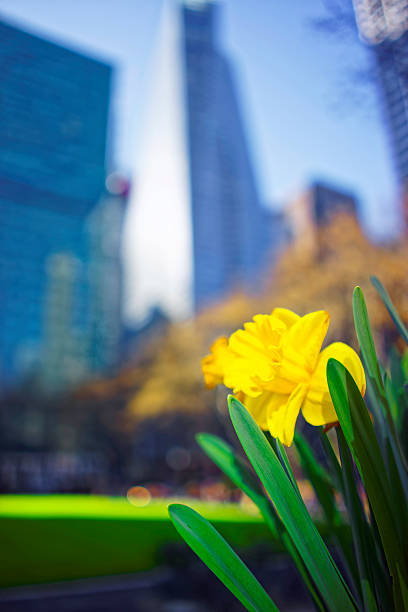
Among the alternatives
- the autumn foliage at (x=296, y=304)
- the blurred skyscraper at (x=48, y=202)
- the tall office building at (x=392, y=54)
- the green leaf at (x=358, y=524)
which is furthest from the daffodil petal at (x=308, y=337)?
the blurred skyscraper at (x=48, y=202)

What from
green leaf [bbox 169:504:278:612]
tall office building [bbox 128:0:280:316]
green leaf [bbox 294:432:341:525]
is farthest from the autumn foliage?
tall office building [bbox 128:0:280:316]

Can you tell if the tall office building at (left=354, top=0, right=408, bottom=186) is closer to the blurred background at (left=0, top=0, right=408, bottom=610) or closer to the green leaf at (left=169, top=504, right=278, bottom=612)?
the blurred background at (left=0, top=0, right=408, bottom=610)

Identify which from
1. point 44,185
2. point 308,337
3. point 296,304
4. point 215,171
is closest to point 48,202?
point 44,185

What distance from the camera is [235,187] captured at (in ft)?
254

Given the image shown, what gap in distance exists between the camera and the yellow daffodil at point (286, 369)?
67 cm

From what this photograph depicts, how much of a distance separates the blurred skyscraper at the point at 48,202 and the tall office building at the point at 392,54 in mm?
8825

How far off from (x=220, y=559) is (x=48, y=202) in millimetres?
32616

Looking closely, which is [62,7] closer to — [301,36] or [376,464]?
[301,36]

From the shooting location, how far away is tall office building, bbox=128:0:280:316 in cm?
6141

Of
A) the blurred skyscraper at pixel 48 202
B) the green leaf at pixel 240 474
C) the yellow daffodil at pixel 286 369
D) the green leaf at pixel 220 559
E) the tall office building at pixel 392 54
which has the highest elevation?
the blurred skyscraper at pixel 48 202

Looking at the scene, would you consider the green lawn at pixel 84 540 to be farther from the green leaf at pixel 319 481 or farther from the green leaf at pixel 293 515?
the green leaf at pixel 293 515

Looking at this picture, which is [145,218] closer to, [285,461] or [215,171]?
[215,171]

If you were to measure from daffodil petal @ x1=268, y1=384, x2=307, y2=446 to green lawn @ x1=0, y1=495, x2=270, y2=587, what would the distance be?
440cm

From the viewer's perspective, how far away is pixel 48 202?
30516 mm
